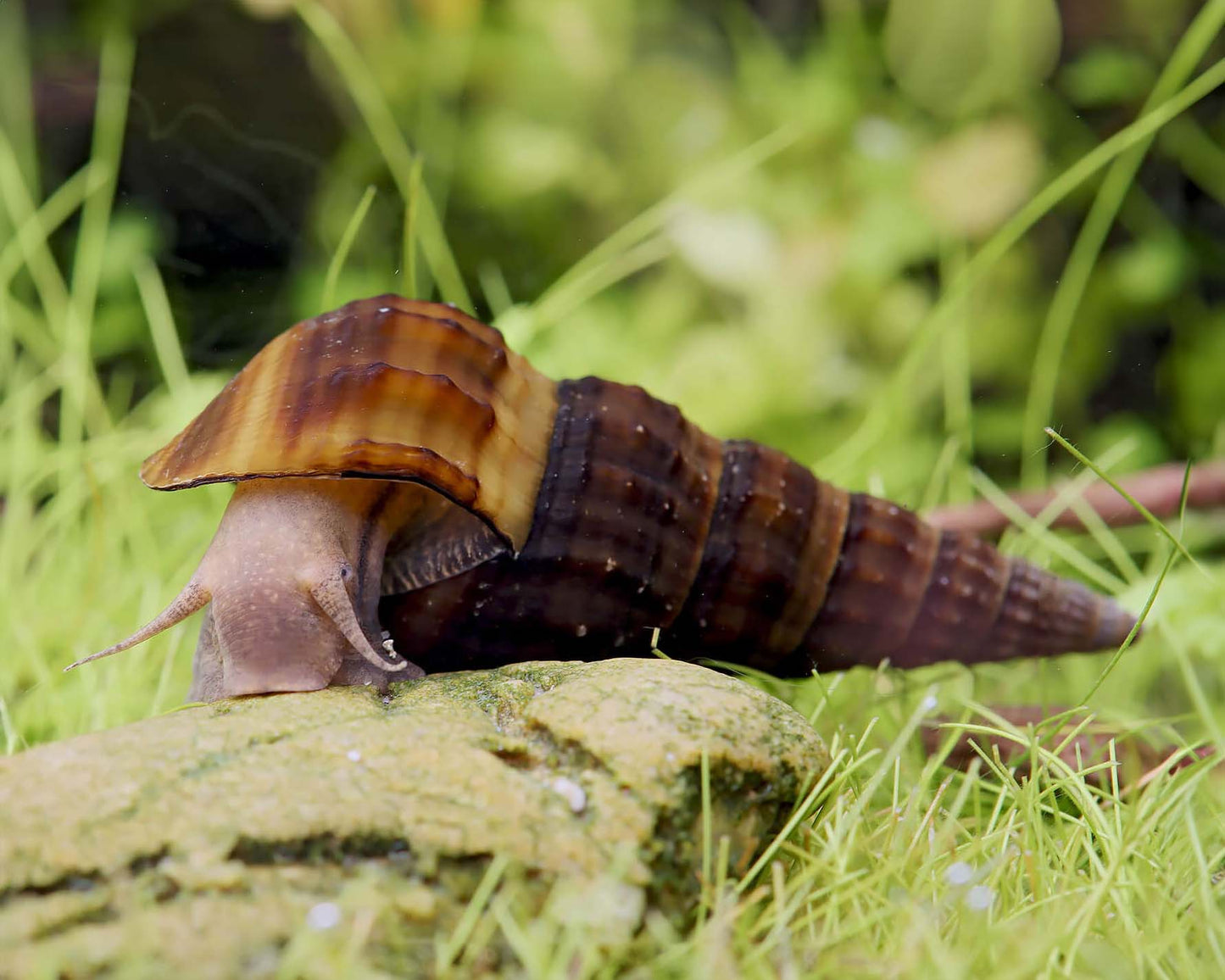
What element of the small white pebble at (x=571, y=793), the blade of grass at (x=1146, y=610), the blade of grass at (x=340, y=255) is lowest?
the small white pebble at (x=571, y=793)

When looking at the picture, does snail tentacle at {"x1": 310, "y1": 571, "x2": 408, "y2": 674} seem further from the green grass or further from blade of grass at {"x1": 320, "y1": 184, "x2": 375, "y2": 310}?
blade of grass at {"x1": 320, "y1": 184, "x2": 375, "y2": 310}

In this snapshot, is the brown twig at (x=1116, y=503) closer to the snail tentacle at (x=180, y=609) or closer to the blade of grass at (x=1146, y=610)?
the blade of grass at (x=1146, y=610)

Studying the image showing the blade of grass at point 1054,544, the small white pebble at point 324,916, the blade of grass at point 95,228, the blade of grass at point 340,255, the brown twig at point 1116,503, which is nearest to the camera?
the small white pebble at point 324,916

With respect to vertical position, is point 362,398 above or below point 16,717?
above

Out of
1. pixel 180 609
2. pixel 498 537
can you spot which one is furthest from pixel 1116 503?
pixel 180 609

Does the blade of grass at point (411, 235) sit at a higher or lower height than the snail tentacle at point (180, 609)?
higher

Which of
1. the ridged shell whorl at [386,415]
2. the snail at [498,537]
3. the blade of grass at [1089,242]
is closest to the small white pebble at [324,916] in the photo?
the snail at [498,537]

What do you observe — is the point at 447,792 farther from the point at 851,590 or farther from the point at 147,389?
the point at 147,389

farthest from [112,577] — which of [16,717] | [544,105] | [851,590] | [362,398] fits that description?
[544,105]
